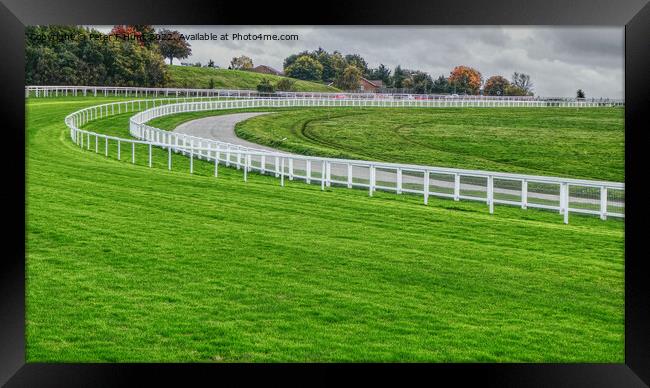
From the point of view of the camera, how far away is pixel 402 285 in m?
11.9

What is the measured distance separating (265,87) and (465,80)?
1284cm

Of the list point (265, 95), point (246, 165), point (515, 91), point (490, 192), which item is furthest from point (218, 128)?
point (515, 91)

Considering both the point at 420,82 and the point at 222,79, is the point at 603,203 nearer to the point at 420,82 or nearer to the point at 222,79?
the point at 222,79

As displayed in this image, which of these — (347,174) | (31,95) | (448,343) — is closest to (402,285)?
(448,343)

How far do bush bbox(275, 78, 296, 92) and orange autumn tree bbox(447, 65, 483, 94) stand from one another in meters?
10.1

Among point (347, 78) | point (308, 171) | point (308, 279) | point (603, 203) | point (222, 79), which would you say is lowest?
point (308, 279)

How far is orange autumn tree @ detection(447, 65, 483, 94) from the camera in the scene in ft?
189

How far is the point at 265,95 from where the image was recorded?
54.4 m

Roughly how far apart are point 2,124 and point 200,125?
110 ft

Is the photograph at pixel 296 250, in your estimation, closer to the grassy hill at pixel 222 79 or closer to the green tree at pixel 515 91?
the grassy hill at pixel 222 79

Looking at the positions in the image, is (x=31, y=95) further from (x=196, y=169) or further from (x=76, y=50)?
(x=196, y=169)

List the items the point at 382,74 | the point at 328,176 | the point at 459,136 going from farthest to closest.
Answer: the point at 382,74
the point at 459,136
the point at 328,176

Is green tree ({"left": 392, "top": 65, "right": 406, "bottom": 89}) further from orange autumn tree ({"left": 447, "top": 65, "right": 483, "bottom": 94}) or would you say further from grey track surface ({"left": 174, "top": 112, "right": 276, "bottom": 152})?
grey track surface ({"left": 174, "top": 112, "right": 276, "bottom": 152})
